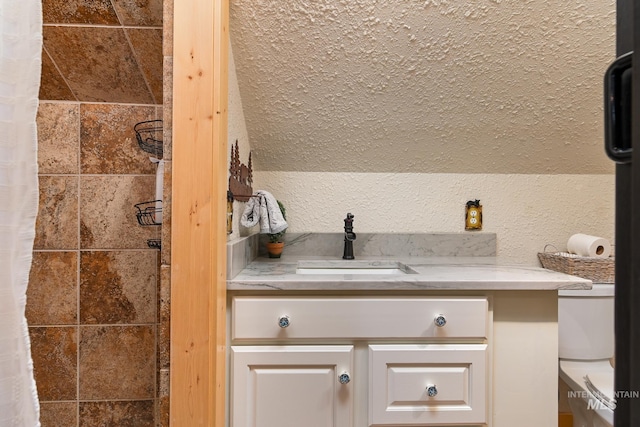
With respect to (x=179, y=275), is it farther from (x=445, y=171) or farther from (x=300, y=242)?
(x=445, y=171)

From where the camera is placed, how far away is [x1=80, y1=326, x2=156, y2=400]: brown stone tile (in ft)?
3.98

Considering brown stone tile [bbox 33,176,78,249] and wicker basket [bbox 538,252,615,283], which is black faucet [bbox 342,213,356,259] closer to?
wicker basket [bbox 538,252,615,283]

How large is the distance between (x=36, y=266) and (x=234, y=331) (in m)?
0.80

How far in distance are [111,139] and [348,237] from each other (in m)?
1.01

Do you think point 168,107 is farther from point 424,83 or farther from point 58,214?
point 424,83

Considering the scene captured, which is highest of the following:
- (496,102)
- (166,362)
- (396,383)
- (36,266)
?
(496,102)

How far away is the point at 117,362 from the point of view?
1225 mm

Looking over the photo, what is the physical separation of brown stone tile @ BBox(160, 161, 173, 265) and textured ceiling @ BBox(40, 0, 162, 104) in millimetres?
467

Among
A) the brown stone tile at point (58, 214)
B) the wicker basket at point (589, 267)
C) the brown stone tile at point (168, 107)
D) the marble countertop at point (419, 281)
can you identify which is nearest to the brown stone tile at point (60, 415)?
the brown stone tile at point (58, 214)

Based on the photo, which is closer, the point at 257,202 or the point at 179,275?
the point at 179,275

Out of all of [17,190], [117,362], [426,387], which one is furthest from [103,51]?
[426,387]

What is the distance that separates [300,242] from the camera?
164 cm

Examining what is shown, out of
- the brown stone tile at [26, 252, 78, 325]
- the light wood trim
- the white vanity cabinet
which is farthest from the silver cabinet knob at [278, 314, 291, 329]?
the brown stone tile at [26, 252, 78, 325]

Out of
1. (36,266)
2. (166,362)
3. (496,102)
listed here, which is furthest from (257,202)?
(496,102)
